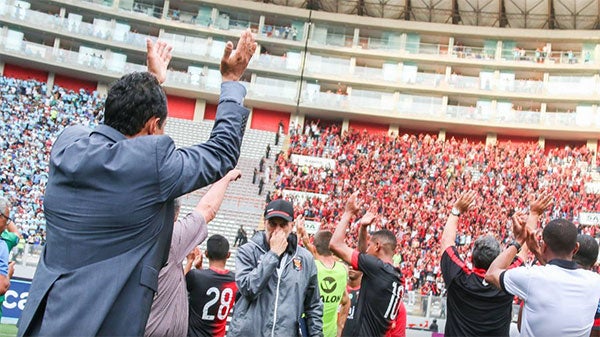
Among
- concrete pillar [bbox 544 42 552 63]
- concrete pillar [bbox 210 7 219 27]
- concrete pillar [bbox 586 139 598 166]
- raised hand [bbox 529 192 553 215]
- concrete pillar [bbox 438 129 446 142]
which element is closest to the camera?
raised hand [bbox 529 192 553 215]

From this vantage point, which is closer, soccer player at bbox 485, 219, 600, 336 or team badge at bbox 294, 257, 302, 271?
soccer player at bbox 485, 219, 600, 336

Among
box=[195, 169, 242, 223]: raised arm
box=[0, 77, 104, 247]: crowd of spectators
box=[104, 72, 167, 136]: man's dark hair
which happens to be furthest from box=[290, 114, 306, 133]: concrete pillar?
Result: box=[104, 72, 167, 136]: man's dark hair

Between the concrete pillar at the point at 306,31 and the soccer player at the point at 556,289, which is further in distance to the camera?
the concrete pillar at the point at 306,31

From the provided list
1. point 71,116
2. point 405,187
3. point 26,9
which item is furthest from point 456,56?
point 26,9

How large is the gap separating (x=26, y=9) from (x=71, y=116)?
11.3 meters

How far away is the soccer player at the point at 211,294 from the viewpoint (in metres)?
5.84

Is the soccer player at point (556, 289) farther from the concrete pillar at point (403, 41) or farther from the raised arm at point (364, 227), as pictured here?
the concrete pillar at point (403, 41)

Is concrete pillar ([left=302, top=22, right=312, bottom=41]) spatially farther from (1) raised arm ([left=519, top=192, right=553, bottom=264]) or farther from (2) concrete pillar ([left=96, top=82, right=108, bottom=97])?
(1) raised arm ([left=519, top=192, right=553, bottom=264])

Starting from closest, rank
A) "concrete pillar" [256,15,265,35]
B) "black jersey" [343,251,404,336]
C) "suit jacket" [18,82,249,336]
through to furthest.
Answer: "suit jacket" [18,82,249,336] < "black jersey" [343,251,404,336] < "concrete pillar" [256,15,265,35]

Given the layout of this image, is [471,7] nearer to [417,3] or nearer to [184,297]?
[417,3]

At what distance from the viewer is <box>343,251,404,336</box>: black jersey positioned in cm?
602

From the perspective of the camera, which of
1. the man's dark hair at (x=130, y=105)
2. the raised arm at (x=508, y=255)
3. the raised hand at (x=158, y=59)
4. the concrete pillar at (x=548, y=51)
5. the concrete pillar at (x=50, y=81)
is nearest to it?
the man's dark hair at (x=130, y=105)

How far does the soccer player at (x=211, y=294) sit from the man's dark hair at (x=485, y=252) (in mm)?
2307

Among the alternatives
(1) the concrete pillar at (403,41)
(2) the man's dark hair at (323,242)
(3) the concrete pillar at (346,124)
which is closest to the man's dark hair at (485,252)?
(2) the man's dark hair at (323,242)
